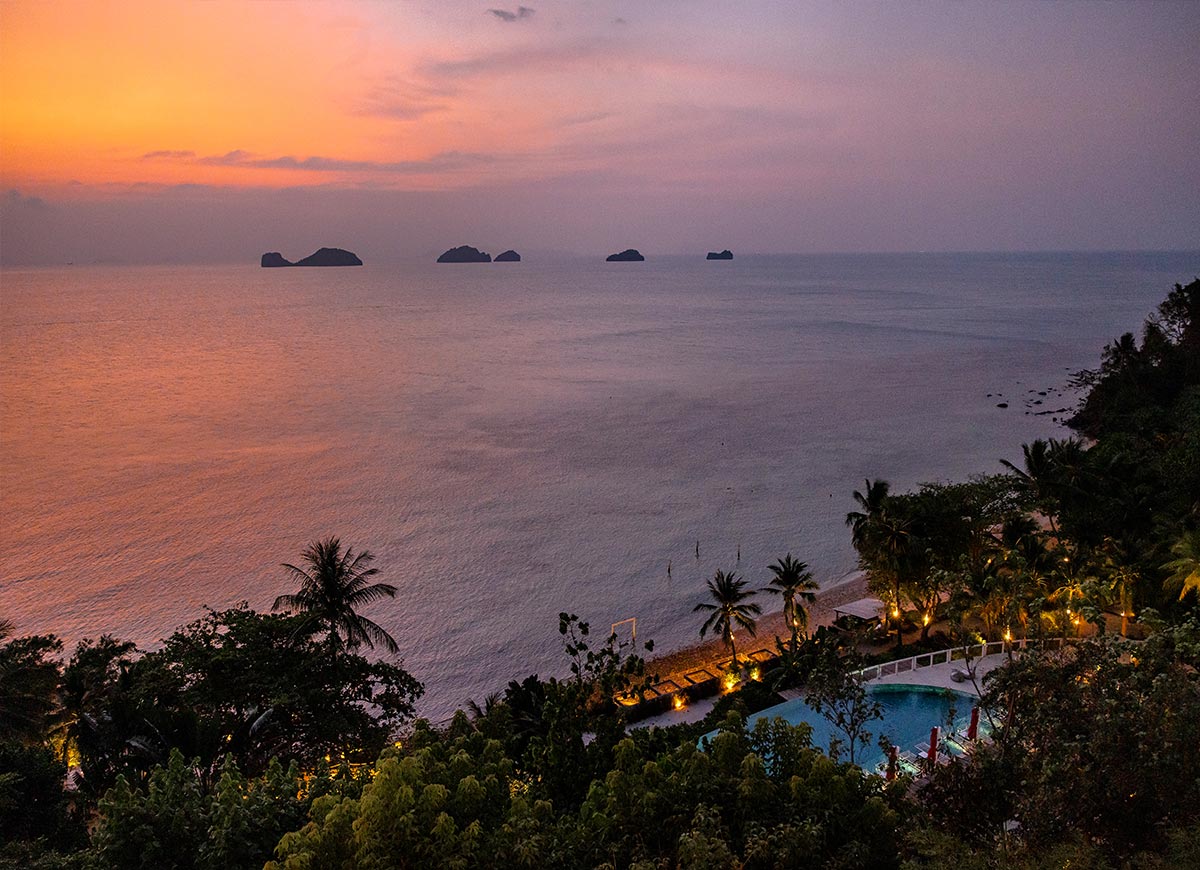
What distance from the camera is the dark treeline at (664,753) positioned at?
9641mm

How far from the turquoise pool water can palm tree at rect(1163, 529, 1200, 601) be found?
7.35m

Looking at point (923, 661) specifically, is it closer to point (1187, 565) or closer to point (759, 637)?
point (1187, 565)

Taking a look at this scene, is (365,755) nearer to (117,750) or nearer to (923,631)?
(117,750)

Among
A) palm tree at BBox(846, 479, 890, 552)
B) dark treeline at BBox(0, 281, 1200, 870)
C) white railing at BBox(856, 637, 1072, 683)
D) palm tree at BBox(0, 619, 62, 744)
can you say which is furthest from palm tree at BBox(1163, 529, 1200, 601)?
palm tree at BBox(0, 619, 62, 744)

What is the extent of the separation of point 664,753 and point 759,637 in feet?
→ 71.3

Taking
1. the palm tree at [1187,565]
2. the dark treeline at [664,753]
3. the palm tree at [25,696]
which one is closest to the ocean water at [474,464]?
the dark treeline at [664,753]

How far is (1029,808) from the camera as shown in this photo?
9805 mm

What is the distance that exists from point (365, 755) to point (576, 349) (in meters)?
97.7

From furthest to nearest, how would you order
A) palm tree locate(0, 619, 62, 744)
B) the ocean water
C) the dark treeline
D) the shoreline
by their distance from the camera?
1. the ocean water
2. the shoreline
3. palm tree locate(0, 619, 62, 744)
4. the dark treeline

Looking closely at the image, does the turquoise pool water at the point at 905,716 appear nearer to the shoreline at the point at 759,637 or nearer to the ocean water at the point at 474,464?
the shoreline at the point at 759,637

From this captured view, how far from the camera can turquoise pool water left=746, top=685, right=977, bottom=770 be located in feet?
71.4

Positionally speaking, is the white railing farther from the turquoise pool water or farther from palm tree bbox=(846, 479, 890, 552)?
palm tree bbox=(846, 479, 890, 552)

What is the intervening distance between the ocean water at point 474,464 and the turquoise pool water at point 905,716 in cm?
1282

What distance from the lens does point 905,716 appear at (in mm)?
22750
